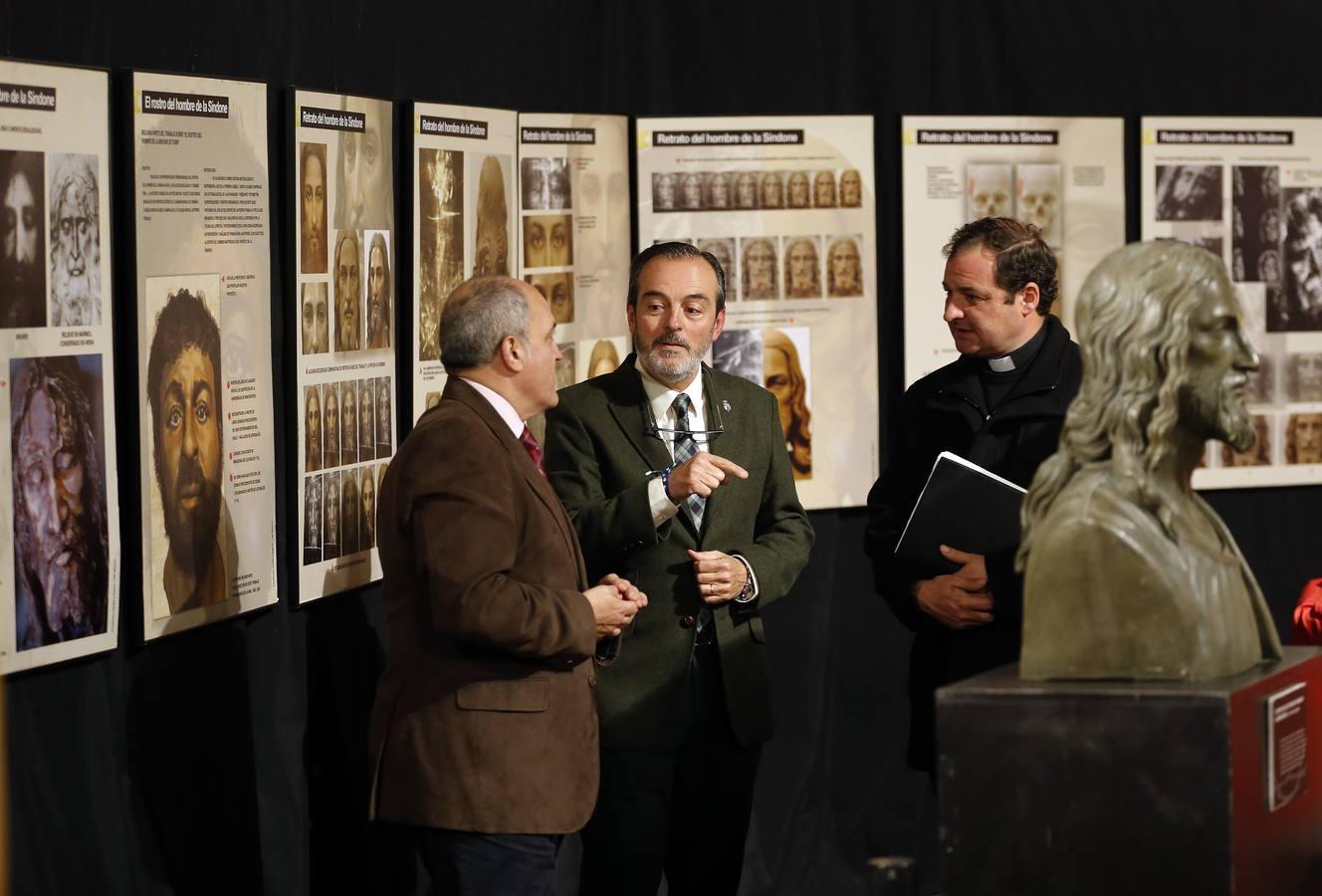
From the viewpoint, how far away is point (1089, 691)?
2.52m

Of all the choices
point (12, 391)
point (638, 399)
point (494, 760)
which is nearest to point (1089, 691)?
point (494, 760)

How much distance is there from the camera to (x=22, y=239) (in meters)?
3.21

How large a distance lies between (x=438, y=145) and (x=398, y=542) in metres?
1.72

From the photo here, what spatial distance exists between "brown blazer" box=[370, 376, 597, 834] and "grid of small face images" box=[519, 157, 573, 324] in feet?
5.95

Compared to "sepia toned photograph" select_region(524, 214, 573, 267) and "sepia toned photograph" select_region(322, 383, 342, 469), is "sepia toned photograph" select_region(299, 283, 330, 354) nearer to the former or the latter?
"sepia toned photograph" select_region(322, 383, 342, 469)

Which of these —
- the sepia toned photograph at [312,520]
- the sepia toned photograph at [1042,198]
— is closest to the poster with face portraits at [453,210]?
the sepia toned photograph at [312,520]

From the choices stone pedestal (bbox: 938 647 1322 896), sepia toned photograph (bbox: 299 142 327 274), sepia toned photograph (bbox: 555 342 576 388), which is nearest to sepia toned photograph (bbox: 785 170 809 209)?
sepia toned photograph (bbox: 555 342 576 388)

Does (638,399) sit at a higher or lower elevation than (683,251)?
lower

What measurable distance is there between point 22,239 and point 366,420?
51.8 inches

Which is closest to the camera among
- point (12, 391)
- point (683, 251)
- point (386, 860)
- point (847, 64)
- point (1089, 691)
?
point (1089, 691)

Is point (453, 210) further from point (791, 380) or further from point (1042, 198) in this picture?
point (1042, 198)

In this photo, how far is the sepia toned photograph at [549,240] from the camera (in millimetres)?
5090

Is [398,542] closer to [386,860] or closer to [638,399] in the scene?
[638,399]

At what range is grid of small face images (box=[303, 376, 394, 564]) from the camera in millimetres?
4176
